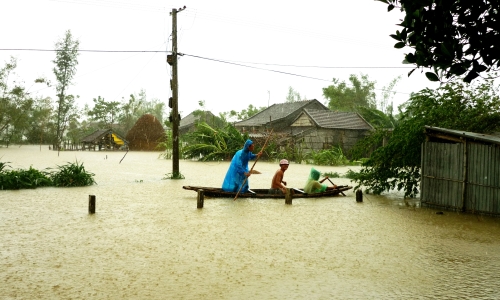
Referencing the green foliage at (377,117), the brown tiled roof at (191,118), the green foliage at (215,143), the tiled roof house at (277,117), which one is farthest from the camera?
the brown tiled roof at (191,118)

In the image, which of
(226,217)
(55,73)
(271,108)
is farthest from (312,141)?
(55,73)

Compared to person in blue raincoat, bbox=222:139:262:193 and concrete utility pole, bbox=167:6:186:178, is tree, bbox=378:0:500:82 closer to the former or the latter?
person in blue raincoat, bbox=222:139:262:193

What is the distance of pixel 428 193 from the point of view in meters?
10.9

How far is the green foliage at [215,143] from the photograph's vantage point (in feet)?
90.6

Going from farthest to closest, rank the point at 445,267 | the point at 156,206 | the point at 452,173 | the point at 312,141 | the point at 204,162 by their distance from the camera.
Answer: the point at 312,141 < the point at 204,162 < the point at 156,206 < the point at 452,173 < the point at 445,267

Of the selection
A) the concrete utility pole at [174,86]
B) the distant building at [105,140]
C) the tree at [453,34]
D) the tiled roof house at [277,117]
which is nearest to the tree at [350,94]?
the tiled roof house at [277,117]

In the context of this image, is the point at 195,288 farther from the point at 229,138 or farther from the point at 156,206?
the point at 229,138

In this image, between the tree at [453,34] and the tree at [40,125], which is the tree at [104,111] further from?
the tree at [453,34]

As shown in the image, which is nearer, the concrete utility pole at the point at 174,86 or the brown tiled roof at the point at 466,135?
the brown tiled roof at the point at 466,135

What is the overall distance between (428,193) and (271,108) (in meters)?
32.2

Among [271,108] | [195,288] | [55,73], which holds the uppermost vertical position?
[55,73]

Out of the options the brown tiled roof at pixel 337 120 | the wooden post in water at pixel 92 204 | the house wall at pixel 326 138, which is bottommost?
the wooden post in water at pixel 92 204

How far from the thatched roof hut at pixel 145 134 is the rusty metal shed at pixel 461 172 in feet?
121

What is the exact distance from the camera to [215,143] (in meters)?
27.9
